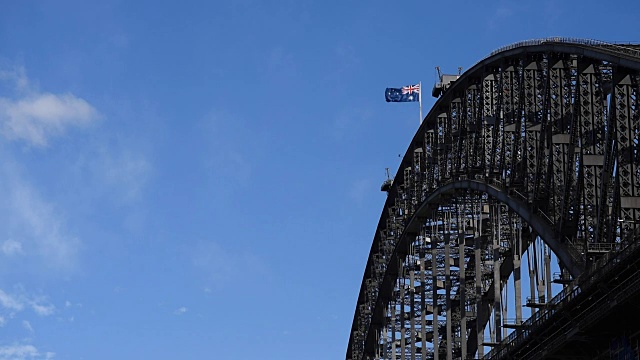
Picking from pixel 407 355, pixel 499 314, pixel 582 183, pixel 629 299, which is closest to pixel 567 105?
pixel 582 183

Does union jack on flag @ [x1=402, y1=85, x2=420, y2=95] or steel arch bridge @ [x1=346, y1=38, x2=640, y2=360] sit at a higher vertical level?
union jack on flag @ [x1=402, y1=85, x2=420, y2=95]

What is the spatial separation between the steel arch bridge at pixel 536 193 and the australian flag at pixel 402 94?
7560 mm

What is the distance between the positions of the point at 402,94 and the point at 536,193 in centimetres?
4730

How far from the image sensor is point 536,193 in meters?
94.6

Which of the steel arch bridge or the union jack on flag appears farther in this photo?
the union jack on flag

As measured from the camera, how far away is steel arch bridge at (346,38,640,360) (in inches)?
3164

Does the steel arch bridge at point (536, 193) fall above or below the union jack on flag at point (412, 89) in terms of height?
below

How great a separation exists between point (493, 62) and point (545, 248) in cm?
1757

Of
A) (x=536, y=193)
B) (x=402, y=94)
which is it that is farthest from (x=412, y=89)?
(x=536, y=193)

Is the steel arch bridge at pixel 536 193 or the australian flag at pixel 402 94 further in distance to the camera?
the australian flag at pixel 402 94

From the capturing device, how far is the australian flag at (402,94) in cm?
14025

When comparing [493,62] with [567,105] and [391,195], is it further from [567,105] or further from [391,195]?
[391,195]

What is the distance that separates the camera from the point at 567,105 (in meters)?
93.7

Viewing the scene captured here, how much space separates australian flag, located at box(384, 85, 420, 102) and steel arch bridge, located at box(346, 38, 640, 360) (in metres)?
7.56
